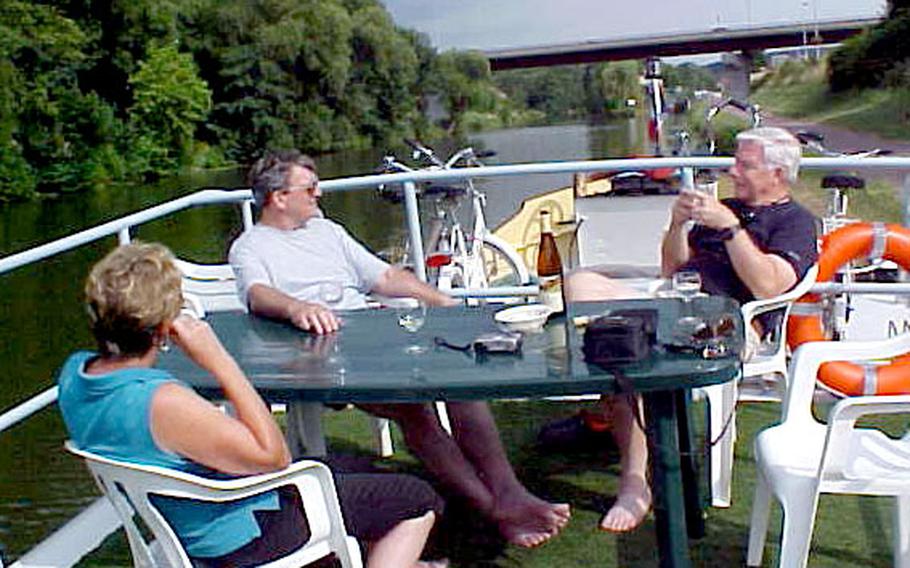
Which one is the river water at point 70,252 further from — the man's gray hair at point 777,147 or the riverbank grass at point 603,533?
the man's gray hair at point 777,147

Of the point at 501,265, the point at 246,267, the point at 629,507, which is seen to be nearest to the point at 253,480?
the point at 629,507

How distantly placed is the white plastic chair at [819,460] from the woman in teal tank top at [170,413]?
0.91m

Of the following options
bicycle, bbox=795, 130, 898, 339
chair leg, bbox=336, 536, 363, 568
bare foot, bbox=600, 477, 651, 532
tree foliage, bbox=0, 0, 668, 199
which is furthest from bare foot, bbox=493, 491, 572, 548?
tree foliage, bbox=0, 0, 668, 199

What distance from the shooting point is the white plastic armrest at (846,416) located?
2.19 m

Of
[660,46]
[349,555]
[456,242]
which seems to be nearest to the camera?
[349,555]

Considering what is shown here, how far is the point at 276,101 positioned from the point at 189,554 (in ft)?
120

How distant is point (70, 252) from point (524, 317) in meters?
14.3

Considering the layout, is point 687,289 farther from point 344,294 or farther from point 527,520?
point 344,294

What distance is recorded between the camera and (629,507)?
2.89 metres

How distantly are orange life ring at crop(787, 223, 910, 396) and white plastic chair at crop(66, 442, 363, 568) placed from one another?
1.54 metres

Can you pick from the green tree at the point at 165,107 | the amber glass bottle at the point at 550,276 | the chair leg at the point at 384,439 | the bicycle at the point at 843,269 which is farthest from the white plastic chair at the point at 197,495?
the green tree at the point at 165,107

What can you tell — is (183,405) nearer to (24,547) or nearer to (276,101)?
(24,547)

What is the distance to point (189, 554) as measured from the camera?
209 cm

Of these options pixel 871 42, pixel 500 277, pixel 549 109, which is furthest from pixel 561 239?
pixel 549 109
